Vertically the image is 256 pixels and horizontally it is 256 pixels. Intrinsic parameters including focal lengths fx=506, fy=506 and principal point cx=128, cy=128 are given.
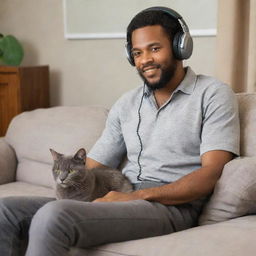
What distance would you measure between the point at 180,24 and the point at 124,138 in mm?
492

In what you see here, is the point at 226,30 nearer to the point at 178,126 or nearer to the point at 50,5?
the point at 178,126

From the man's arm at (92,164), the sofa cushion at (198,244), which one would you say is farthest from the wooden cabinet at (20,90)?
the sofa cushion at (198,244)

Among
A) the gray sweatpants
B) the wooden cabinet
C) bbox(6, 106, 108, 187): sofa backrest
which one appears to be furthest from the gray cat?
the wooden cabinet

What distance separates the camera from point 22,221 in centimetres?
170

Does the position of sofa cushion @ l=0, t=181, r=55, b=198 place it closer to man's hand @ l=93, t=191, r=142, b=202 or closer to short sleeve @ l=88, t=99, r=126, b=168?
short sleeve @ l=88, t=99, r=126, b=168

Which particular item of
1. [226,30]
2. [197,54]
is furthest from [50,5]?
[226,30]

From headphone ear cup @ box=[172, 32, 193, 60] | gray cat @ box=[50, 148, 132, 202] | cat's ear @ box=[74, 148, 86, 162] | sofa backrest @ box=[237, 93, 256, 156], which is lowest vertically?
gray cat @ box=[50, 148, 132, 202]

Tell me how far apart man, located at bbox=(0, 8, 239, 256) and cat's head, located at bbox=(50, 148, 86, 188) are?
85 mm

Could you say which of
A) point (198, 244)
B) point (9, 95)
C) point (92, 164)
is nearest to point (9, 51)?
point (9, 95)

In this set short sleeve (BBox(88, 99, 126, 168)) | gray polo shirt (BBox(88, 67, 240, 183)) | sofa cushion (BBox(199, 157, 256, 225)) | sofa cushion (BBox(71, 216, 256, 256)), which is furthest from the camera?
short sleeve (BBox(88, 99, 126, 168))

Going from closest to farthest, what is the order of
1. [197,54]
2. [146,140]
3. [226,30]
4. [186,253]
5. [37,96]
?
[186,253] → [146,140] → [226,30] → [197,54] → [37,96]

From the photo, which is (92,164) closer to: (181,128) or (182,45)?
(181,128)

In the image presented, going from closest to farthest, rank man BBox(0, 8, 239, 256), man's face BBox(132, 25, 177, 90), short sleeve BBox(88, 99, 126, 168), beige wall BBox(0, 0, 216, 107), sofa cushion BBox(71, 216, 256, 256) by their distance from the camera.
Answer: sofa cushion BBox(71, 216, 256, 256) < man BBox(0, 8, 239, 256) < man's face BBox(132, 25, 177, 90) < short sleeve BBox(88, 99, 126, 168) < beige wall BBox(0, 0, 216, 107)

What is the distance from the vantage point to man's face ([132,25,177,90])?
1841 millimetres
